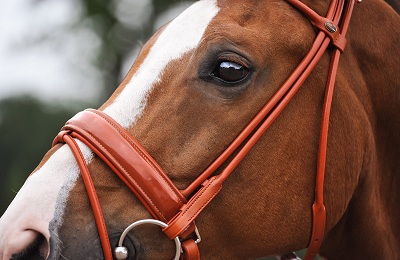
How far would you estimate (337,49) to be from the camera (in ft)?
10.9

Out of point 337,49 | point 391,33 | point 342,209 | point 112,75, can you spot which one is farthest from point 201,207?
point 112,75

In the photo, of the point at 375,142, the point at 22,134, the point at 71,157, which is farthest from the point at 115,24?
the point at 71,157

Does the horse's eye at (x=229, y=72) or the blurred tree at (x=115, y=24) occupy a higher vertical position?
the horse's eye at (x=229, y=72)

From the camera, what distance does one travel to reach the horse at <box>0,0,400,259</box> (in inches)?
112

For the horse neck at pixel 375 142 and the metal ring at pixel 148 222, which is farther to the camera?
the horse neck at pixel 375 142

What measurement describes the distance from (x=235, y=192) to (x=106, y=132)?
72cm

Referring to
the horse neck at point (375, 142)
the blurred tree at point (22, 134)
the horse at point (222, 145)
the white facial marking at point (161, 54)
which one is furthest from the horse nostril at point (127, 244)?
the blurred tree at point (22, 134)

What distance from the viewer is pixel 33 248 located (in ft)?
8.98

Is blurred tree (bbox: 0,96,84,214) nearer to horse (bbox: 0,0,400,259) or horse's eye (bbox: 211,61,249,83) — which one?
horse (bbox: 0,0,400,259)

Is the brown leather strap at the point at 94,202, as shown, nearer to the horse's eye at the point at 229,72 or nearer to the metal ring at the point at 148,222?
the metal ring at the point at 148,222

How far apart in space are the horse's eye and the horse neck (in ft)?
2.36

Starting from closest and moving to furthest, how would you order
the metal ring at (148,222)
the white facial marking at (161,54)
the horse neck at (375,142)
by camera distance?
the metal ring at (148,222) < the white facial marking at (161,54) < the horse neck at (375,142)

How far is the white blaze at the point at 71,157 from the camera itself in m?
2.73

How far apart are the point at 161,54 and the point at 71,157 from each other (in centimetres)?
72
